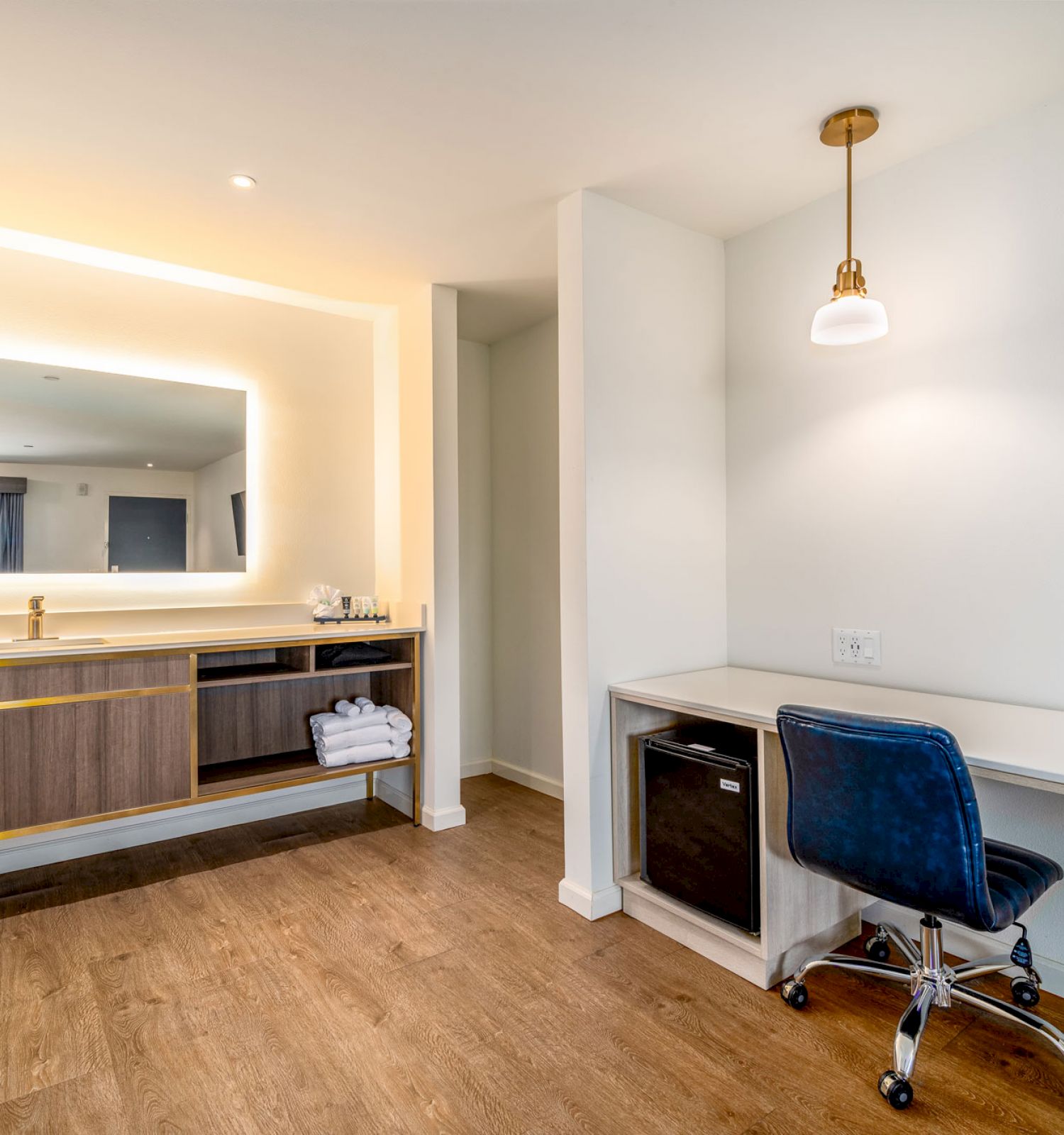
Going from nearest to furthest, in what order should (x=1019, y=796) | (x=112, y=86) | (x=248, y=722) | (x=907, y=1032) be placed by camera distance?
(x=907, y=1032)
(x=112, y=86)
(x=1019, y=796)
(x=248, y=722)

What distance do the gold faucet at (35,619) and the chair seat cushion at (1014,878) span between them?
309cm

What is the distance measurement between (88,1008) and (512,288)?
10.1ft

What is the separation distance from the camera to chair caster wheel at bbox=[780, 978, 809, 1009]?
74.6 inches

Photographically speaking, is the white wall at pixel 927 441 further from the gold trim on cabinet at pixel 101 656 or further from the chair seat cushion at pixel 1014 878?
the gold trim on cabinet at pixel 101 656

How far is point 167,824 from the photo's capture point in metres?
3.15

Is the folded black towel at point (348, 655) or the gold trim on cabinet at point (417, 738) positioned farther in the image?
Result: the gold trim on cabinet at point (417, 738)

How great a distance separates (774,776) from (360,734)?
74.0 inches

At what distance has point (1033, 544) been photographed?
203 centimetres

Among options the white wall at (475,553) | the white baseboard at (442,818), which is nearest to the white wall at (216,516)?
the white wall at (475,553)

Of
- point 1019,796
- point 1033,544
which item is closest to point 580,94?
point 1033,544

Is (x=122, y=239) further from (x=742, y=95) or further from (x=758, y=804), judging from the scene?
(x=758, y=804)

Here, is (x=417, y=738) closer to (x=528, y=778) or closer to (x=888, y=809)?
(x=528, y=778)

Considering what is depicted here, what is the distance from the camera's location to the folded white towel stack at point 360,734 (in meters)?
3.15

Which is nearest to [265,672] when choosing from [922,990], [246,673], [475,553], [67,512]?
[246,673]
